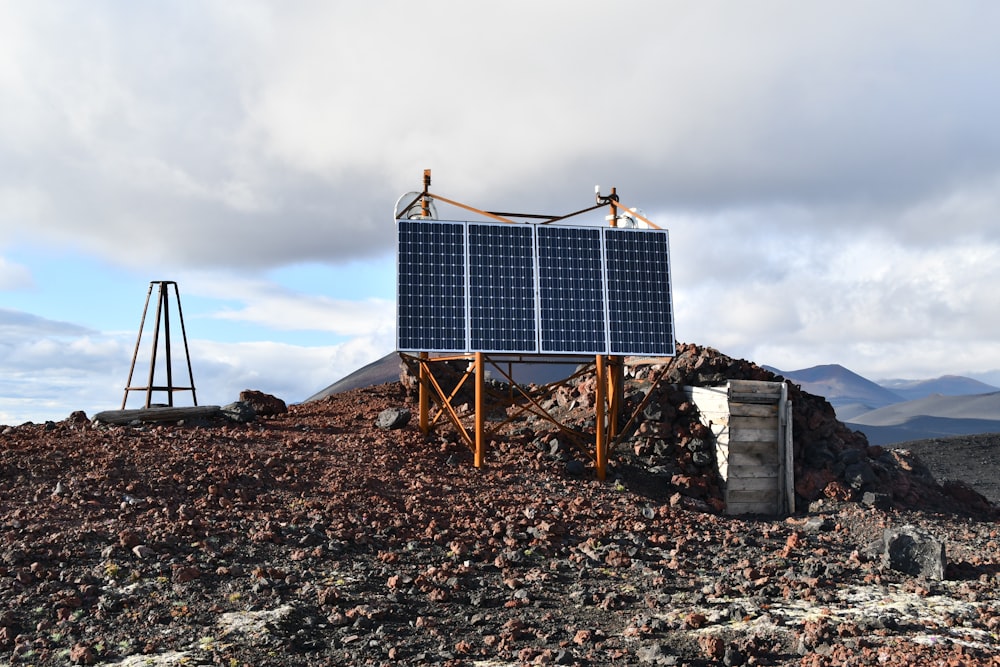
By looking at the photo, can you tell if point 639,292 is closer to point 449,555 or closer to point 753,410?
point 753,410

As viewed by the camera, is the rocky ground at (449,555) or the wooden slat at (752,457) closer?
the rocky ground at (449,555)

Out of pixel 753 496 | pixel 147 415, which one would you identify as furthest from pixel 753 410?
pixel 147 415

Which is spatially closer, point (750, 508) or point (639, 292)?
point (639, 292)

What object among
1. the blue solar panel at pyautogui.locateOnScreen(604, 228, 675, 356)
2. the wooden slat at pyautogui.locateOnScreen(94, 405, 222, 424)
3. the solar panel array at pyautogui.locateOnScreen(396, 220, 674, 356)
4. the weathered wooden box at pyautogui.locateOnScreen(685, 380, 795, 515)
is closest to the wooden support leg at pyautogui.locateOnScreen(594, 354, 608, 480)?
the blue solar panel at pyautogui.locateOnScreen(604, 228, 675, 356)

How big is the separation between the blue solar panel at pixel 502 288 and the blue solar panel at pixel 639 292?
1.73m

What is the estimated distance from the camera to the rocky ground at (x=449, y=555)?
28.8 ft

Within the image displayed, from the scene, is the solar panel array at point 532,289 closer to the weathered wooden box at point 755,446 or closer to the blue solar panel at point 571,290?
the blue solar panel at point 571,290

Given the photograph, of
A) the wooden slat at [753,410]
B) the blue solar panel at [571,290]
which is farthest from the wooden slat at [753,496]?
the blue solar panel at [571,290]

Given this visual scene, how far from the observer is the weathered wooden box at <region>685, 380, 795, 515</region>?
651 inches

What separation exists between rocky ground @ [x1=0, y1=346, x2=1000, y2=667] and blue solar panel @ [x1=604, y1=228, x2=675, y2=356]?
7.57 ft

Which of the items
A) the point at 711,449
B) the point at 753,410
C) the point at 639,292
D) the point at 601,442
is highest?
the point at 639,292

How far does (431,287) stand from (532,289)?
6.88 feet

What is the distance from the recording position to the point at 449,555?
11.5 m

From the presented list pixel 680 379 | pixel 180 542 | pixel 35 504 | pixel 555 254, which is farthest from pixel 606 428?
pixel 35 504
